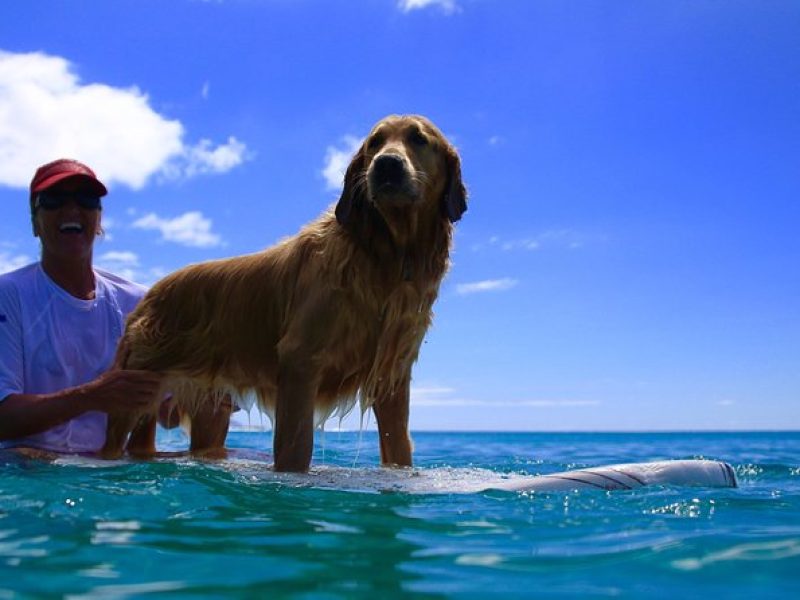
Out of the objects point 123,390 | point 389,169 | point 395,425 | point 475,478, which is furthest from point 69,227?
point 475,478

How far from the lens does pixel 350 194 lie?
5387 millimetres

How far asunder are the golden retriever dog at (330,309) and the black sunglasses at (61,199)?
2.99 ft

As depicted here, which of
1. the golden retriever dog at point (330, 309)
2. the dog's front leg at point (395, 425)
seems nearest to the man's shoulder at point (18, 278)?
the golden retriever dog at point (330, 309)

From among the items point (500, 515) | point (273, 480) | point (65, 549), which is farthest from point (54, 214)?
point (500, 515)

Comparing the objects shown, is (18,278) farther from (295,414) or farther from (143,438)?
(295,414)

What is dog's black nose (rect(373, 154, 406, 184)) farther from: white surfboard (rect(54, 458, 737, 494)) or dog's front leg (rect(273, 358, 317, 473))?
white surfboard (rect(54, 458, 737, 494))

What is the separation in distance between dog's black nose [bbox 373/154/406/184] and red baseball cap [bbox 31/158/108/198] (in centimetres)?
251

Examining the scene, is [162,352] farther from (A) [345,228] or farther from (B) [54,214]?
(A) [345,228]

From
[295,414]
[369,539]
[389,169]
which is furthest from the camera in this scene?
[295,414]

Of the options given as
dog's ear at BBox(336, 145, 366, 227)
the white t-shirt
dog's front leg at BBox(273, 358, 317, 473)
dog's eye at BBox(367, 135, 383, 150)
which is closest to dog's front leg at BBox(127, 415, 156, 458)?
the white t-shirt

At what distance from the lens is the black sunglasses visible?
612 centimetres

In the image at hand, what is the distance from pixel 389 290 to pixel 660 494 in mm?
Result: 2121

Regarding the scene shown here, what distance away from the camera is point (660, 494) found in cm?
470

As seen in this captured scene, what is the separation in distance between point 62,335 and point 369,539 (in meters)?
3.98
